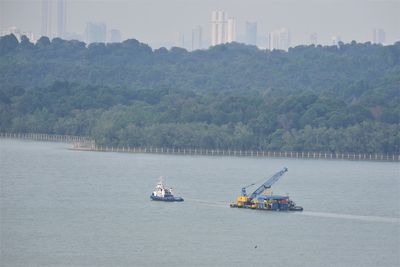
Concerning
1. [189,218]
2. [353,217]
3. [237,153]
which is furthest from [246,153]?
[189,218]

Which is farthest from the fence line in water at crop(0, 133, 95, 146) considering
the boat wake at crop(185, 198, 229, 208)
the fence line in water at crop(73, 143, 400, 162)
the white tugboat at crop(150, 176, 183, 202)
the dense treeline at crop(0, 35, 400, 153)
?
the boat wake at crop(185, 198, 229, 208)

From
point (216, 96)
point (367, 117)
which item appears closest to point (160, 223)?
point (367, 117)

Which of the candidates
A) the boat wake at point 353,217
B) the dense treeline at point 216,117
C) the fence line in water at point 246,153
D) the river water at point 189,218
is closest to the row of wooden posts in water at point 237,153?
the fence line in water at point 246,153

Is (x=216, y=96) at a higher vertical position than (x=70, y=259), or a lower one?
higher

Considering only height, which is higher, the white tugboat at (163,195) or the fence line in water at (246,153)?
the fence line in water at (246,153)

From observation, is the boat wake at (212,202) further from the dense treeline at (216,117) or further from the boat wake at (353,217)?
the dense treeline at (216,117)

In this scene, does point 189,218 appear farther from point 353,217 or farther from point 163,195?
point 163,195

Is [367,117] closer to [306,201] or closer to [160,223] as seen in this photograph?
[306,201]

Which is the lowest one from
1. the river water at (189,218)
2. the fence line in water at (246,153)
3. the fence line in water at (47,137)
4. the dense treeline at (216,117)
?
the river water at (189,218)

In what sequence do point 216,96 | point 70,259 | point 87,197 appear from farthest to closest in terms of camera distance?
point 216,96
point 87,197
point 70,259
